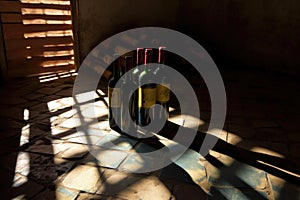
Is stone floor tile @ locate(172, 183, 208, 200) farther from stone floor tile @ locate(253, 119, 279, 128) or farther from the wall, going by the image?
the wall

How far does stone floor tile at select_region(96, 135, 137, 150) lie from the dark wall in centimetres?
329

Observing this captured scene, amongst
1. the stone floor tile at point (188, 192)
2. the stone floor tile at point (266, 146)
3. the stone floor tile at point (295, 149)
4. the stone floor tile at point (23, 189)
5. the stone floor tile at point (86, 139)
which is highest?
the stone floor tile at point (86, 139)

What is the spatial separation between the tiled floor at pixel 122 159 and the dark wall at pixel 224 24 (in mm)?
2229

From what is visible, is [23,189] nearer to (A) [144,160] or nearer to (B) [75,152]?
(B) [75,152]

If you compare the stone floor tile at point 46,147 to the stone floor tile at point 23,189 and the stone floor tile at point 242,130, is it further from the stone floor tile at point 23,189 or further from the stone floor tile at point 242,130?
the stone floor tile at point 242,130

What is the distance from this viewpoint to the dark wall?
16.7 feet

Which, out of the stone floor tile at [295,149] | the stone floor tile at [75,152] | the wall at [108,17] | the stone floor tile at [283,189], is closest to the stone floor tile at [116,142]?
the stone floor tile at [75,152]

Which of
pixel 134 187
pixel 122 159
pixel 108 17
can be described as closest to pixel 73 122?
pixel 122 159

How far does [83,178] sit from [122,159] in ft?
1.17

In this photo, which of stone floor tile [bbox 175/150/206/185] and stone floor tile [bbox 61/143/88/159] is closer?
stone floor tile [bbox 175/150/206/185]

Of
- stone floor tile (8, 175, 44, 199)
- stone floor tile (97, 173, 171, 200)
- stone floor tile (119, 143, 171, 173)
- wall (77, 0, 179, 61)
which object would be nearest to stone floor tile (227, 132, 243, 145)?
stone floor tile (119, 143, 171, 173)

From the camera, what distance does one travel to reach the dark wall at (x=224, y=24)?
16.7 feet

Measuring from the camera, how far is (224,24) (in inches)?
236

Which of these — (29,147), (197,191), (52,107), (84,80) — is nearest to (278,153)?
(197,191)
